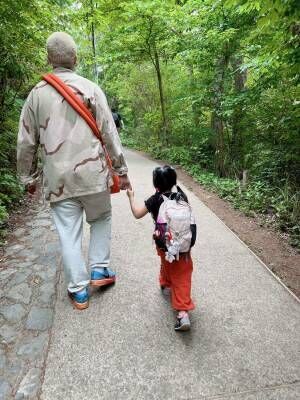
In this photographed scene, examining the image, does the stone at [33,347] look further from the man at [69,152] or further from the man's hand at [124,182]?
the man's hand at [124,182]

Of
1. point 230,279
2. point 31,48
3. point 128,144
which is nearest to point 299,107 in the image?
point 230,279

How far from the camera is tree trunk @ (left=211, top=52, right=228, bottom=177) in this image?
9.15 m

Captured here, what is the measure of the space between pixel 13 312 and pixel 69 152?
1543 millimetres

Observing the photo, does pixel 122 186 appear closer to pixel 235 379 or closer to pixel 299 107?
pixel 235 379

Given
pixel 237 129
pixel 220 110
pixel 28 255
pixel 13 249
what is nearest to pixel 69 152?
pixel 28 255

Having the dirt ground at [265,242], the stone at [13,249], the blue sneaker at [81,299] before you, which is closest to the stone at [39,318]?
the blue sneaker at [81,299]

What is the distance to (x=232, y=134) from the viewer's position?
1016cm

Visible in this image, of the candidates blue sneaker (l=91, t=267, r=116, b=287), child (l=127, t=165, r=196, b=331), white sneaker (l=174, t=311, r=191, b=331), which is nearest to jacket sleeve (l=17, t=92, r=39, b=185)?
child (l=127, t=165, r=196, b=331)

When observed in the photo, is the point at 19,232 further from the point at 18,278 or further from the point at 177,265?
the point at 177,265

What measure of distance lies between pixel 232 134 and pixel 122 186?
760 centimetres

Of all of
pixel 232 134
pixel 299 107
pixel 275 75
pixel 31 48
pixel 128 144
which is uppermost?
pixel 31 48

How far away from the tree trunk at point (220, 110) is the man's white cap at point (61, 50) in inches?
254

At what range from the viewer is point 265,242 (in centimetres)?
496

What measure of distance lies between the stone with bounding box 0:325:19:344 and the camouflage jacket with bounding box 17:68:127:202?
1.12 m
